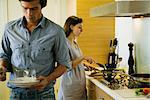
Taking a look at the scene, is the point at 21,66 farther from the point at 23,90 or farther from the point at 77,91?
the point at 77,91

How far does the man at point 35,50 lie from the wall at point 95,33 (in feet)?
5.58

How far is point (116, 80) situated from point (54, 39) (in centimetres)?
93

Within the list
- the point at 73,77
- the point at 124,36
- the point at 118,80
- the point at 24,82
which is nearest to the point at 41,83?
the point at 24,82

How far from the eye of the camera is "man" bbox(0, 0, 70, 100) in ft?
5.85

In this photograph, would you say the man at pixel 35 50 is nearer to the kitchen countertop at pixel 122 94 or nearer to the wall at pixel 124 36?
the kitchen countertop at pixel 122 94

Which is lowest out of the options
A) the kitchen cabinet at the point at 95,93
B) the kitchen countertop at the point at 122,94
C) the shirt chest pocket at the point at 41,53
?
the kitchen cabinet at the point at 95,93

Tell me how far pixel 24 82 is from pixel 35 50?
0.22 metres

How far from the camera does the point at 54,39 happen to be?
1.79 m

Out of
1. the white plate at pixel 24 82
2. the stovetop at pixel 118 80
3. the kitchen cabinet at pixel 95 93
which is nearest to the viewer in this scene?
the white plate at pixel 24 82

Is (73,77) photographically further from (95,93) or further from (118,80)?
(118,80)

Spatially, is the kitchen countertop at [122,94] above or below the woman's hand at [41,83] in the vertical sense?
below

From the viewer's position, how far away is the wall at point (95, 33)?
3.52m

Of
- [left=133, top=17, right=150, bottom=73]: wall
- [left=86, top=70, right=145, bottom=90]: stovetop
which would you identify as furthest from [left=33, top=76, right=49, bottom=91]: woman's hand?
[left=133, top=17, right=150, bottom=73]: wall

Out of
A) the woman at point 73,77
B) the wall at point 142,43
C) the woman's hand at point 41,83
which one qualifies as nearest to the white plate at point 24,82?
the woman's hand at point 41,83
